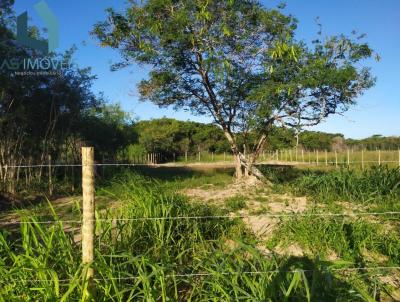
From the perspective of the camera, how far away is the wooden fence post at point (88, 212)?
2.59 meters

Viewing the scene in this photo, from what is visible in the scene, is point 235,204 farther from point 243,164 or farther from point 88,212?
point 88,212

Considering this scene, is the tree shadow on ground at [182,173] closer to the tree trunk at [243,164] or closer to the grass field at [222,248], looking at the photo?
the tree trunk at [243,164]

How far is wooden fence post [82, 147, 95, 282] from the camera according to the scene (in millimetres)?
2588

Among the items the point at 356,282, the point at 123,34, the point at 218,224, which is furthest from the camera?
the point at 123,34

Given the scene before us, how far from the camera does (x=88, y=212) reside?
2596 millimetres

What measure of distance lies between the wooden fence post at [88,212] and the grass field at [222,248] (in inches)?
2.7

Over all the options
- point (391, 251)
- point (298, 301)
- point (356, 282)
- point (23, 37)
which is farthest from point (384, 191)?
point (23, 37)

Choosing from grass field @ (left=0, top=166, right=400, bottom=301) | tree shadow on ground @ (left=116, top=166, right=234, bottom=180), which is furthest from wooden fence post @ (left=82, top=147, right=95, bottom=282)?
tree shadow on ground @ (left=116, top=166, right=234, bottom=180)

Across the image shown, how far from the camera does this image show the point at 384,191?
22.9 feet

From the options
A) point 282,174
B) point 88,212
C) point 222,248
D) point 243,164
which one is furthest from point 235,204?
point 282,174

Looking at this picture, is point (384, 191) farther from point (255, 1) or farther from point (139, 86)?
point (139, 86)

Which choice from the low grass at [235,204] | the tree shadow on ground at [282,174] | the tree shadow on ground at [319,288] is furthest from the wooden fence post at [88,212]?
the tree shadow on ground at [282,174]

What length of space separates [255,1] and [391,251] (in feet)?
25.8

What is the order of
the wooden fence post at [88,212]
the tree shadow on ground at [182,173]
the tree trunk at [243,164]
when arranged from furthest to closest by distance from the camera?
the tree shadow on ground at [182,173]
the tree trunk at [243,164]
the wooden fence post at [88,212]
